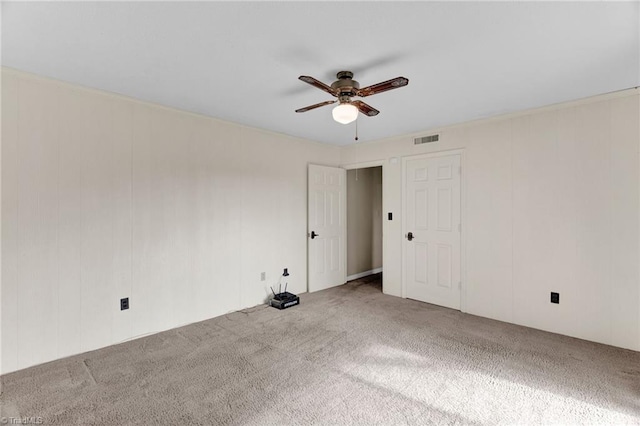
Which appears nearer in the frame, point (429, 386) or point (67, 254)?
point (429, 386)

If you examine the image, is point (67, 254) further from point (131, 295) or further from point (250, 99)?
point (250, 99)

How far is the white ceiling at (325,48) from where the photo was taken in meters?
1.73

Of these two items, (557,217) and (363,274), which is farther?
(363,274)

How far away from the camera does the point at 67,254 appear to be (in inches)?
107

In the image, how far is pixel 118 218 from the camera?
118 inches

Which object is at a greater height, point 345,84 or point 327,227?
point 345,84

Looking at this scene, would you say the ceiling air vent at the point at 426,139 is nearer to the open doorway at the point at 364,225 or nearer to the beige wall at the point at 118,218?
the open doorway at the point at 364,225

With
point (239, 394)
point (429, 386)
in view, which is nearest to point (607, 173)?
point (429, 386)

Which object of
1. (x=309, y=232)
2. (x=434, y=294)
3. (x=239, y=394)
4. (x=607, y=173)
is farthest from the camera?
(x=309, y=232)

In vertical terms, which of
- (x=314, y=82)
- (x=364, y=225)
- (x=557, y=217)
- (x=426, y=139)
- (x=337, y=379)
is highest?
(x=426, y=139)

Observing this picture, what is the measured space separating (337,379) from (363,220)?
12.8 ft

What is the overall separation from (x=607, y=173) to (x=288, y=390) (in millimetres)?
3491

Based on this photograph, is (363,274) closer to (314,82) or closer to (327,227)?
(327,227)

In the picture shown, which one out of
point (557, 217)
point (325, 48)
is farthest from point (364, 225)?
point (325, 48)
